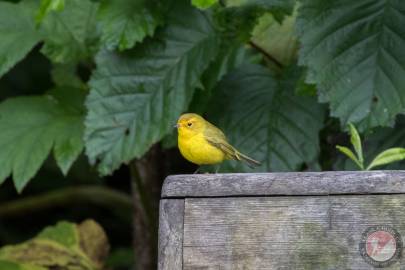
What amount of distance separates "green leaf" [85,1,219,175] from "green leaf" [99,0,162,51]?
142 millimetres

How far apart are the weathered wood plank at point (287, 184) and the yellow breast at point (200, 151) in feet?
4.00

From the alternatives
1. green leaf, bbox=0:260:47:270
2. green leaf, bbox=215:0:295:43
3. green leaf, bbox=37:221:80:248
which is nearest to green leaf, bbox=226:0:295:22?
green leaf, bbox=215:0:295:43

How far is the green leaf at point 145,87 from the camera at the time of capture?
3.94 metres

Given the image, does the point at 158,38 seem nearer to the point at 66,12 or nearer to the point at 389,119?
the point at 66,12

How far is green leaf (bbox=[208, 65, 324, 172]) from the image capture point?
3.87 metres

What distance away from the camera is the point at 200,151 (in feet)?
12.2

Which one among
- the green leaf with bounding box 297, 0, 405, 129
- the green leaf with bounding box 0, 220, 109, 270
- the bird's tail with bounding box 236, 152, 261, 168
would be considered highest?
the green leaf with bounding box 297, 0, 405, 129

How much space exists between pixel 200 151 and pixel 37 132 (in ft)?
3.25

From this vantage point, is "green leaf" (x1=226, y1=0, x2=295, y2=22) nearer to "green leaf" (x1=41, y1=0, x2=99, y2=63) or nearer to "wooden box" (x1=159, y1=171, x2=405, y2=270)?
"green leaf" (x1=41, y1=0, x2=99, y2=63)

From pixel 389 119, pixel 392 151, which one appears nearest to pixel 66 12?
pixel 389 119

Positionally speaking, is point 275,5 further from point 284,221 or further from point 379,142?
point 284,221

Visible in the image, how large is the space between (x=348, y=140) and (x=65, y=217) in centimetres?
346

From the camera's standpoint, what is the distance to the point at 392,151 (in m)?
2.99

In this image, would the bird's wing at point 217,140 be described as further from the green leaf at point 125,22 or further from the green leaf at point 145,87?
the green leaf at point 125,22
